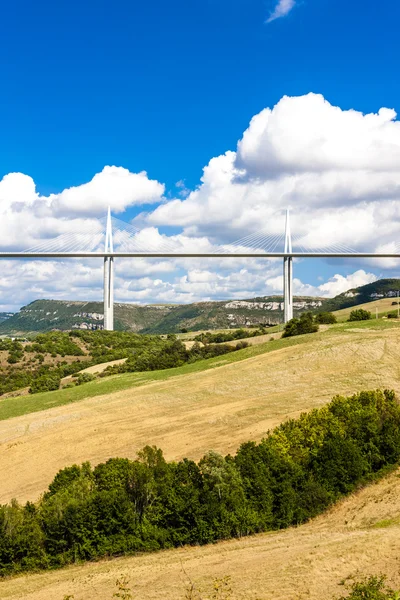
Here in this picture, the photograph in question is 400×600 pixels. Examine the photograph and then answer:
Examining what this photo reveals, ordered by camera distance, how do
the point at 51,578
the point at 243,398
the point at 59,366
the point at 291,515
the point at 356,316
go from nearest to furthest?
the point at 51,578, the point at 291,515, the point at 243,398, the point at 356,316, the point at 59,366

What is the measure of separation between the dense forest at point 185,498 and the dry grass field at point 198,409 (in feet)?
19.4

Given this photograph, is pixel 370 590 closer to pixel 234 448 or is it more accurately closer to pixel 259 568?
pixel 259 568

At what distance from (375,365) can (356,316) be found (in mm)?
25879

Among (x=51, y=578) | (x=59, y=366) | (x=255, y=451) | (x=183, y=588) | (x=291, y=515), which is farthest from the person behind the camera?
(x=59, y=366)

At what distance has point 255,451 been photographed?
1057 inches

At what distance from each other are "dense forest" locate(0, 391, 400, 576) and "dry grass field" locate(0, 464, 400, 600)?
830 millimetres

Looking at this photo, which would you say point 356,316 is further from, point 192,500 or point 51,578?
point 51,578

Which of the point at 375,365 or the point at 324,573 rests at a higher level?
the point at 375,365

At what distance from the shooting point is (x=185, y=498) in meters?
23.6

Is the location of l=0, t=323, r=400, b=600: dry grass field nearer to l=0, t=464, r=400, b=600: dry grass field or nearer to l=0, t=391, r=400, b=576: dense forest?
l=0, t=464, r=400, b=600: dry grass field

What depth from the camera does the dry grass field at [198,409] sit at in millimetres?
34250

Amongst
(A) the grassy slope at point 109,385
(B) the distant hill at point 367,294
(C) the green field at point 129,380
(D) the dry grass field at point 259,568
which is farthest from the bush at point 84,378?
(B) the distant hill at point 367,294

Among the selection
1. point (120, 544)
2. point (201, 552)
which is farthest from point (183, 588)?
point (120, 544)

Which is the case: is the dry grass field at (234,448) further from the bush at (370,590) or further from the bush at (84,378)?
the bush at (84,378)
